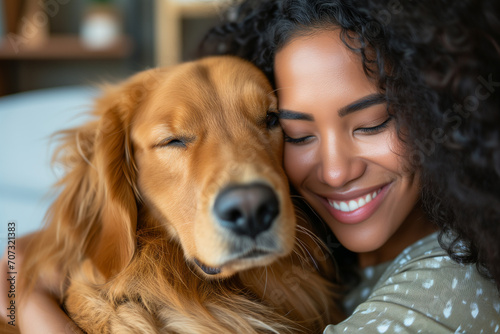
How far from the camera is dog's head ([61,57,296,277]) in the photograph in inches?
46.7

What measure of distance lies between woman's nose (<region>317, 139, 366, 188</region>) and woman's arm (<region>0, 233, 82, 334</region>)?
914 mm

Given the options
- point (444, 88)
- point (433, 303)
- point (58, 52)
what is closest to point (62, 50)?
point (58, 52)

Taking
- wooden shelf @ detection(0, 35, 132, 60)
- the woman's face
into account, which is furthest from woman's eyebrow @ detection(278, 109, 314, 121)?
wooden shelf @ detection(0, 35, 132, 60)

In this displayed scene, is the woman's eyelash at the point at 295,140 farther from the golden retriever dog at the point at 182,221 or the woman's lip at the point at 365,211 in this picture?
the woman's lip at the point at 365,211

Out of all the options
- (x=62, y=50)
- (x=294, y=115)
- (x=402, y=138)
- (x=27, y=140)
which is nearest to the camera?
(x=402, y=138)

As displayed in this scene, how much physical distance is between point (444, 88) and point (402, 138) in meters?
0.22

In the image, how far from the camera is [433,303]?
3.86 feet

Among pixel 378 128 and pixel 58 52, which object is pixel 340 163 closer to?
pixel 378 128

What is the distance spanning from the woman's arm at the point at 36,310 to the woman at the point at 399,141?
39 mm

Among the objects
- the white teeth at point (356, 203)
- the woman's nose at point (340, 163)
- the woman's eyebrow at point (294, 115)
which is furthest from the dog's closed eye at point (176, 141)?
the white teeth at point (356, 203)

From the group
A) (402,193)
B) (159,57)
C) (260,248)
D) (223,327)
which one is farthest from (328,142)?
(159,57)

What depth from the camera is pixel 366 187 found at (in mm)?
1445

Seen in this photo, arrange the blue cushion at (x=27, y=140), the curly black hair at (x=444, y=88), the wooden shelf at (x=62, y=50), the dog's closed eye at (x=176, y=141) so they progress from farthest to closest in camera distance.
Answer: the wooden shelf at (x=62, y=50) < the blue cushion at (x=27, y=140) < the dog's closed eye at (x=176, y=141) < the curly black hair at (x=444, y=88)

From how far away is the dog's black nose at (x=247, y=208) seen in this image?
1147 mm
